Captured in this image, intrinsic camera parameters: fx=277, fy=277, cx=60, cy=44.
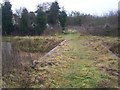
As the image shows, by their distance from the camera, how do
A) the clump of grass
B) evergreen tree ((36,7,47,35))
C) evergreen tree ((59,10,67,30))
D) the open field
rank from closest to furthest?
the open field, the clump of grass, evergreen tree ((36,7,47,35)), evergreen tree ((59,10,67,30))

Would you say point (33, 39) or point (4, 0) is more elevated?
point (4, 0)

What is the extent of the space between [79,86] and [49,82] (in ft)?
2.57

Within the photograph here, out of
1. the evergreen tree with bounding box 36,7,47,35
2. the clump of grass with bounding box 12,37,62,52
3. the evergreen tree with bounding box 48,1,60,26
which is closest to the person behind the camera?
the clump of grass with bounding box 12,37,62,52

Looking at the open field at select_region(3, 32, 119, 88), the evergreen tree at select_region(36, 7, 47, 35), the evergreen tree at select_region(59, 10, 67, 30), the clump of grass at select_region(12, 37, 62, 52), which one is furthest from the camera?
the evergreen tree at select_region(59, 10, 67, 30)

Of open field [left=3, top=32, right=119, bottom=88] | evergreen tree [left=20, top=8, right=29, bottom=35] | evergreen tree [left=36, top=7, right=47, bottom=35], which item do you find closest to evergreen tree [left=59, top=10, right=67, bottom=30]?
evergreen tree [left=36, top=7, right=47, bottom=35]

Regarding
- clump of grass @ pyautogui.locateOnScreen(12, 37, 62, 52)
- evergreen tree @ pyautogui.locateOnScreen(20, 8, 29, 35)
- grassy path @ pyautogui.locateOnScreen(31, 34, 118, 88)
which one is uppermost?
evergreen tree @ pyautogui.locateOnScreen(20, 8, 29, 35)

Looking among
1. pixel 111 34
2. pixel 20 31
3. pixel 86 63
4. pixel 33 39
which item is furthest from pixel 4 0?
pixel 86 63

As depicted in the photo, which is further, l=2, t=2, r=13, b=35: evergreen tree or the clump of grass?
l=2, t=2, r=13, b=35: evergreen tree

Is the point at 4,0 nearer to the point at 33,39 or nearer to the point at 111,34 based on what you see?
the point at 33,39

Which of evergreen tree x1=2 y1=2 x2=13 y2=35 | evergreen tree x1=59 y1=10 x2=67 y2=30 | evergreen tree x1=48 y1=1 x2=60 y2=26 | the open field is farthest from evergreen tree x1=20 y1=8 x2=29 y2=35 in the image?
the open field

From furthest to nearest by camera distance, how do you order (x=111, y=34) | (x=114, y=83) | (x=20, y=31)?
(x=20, y=31) → (x=111, y=34) → (x=114, y=83)

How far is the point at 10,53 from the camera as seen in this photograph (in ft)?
27.9

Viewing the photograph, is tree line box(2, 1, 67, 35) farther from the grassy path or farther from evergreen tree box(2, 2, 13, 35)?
the grassy path

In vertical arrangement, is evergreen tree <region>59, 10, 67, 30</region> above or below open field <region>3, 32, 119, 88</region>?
above
